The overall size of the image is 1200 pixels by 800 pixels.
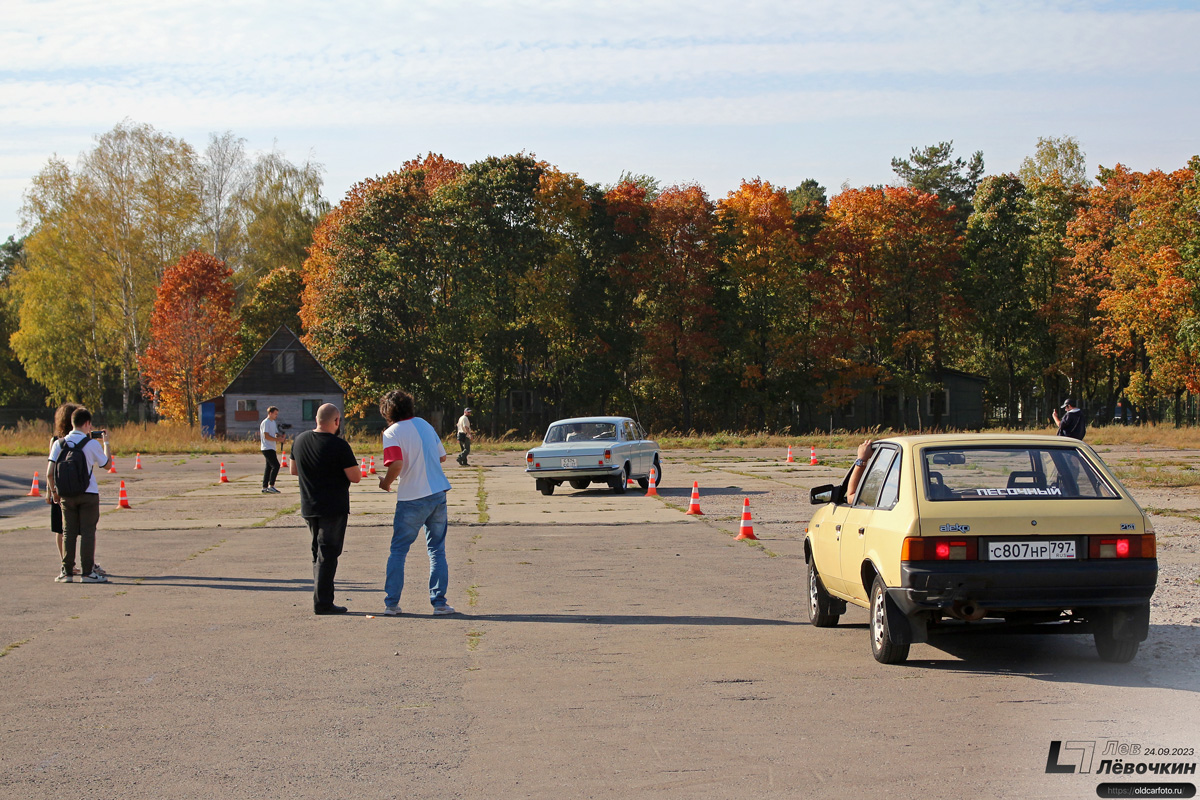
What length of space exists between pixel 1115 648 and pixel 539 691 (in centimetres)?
370

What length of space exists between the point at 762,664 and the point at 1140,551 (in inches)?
97.0

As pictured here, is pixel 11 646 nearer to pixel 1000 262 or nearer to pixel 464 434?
pixel 464 434

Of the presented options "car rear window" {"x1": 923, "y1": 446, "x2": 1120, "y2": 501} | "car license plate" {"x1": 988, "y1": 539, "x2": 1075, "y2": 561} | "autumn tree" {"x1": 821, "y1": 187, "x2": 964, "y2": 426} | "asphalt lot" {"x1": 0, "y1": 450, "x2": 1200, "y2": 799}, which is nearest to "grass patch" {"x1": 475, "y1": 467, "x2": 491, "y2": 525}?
"asphalt lot" {"x1": 0, "y1": 450, "x2": 1200, "y2": 799}

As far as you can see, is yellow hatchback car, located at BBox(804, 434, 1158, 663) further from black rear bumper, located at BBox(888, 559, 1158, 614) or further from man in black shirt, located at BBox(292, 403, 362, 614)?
man in black shirt, located at BBox(292, 403, 362, 614)

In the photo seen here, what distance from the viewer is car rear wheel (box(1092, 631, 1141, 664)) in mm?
7238

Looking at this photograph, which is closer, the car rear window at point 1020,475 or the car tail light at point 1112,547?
the car tail light at point 1112,547

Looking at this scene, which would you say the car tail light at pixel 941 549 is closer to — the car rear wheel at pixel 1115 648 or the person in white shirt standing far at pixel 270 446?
the car rear wheel at pixel 1115 648

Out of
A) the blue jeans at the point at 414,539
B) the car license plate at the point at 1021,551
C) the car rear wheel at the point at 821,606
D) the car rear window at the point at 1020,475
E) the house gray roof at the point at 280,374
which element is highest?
the house gray roof at the point at 280,374

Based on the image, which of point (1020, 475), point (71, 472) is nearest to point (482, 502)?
point (71, 472)

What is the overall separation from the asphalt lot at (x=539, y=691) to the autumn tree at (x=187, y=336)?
56112 millimetres

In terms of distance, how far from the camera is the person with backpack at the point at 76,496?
39.1 feet

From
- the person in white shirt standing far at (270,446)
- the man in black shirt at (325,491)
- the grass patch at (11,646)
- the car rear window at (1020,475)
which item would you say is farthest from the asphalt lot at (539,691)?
the person in white shirt standing far at (270,446)

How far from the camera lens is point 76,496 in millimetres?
11938

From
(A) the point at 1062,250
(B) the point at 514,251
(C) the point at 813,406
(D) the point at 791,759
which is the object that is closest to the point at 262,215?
(B) the point at 514,251
